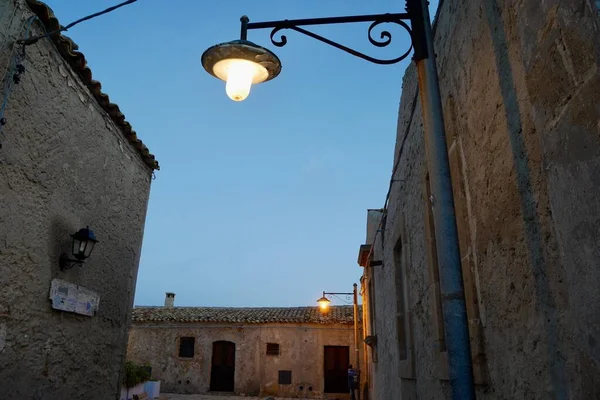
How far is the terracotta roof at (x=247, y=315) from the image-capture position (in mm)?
21531

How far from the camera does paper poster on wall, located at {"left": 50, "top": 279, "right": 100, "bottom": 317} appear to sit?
15.0 feet

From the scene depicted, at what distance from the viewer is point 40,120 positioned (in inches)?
168

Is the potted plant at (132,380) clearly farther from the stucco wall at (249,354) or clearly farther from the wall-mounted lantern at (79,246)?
the wall-mounted lantern at (79,246)

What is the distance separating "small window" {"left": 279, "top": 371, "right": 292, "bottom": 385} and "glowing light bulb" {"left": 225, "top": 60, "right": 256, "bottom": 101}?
66.5 feet

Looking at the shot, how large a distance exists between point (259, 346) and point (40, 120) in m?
19.1

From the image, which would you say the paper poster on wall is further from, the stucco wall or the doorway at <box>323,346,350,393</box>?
the doorway at <box>323,346,350,393</box>

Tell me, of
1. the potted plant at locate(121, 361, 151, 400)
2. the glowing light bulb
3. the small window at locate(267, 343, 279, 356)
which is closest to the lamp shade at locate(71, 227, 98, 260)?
the glowing light bulb

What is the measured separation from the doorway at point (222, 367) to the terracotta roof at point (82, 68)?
1714 cm

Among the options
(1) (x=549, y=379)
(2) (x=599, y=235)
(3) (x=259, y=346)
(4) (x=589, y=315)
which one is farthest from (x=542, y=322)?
(3) (x=259, y=346)

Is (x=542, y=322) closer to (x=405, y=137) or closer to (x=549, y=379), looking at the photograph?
(x=549, y=379)

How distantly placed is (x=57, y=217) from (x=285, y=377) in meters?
18.5

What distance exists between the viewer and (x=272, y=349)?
2148 cm

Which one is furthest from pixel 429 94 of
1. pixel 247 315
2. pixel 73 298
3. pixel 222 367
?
pixel 222 367

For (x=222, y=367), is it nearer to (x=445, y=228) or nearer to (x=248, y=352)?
(x=248, y=352)
